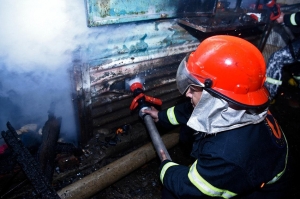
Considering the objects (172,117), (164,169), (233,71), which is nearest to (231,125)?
(233,71)

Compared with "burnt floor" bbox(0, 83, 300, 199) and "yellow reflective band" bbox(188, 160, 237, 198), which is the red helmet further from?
"burnt floor" bbox(0, 83, 300, 199)

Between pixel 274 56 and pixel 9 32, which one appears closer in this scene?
pixel 9 32

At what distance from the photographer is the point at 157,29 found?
351 cm

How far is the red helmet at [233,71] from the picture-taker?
1846mm

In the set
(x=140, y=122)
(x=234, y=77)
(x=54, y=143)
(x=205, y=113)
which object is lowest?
(x=140, y=122)

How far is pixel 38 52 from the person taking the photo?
2.79 m

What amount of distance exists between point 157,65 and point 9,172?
296cm

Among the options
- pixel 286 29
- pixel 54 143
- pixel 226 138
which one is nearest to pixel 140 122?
pixel 54 143

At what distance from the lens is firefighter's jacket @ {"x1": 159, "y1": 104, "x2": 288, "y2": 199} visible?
1789 millimetres

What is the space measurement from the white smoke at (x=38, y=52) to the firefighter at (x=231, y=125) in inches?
69.8

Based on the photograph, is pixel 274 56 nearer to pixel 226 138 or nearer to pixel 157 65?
pixel 157 65

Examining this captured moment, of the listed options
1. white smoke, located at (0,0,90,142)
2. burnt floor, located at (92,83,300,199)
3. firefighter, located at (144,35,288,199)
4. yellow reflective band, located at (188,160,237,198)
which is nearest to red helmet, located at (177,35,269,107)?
firefighter, located at (144,35,288,199)

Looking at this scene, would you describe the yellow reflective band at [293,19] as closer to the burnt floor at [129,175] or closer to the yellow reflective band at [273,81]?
the yellow reflective band at [273,81]

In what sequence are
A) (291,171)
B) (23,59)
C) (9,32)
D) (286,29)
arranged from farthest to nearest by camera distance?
(286,29) < (23,59) < (9,32) < (291,171)
